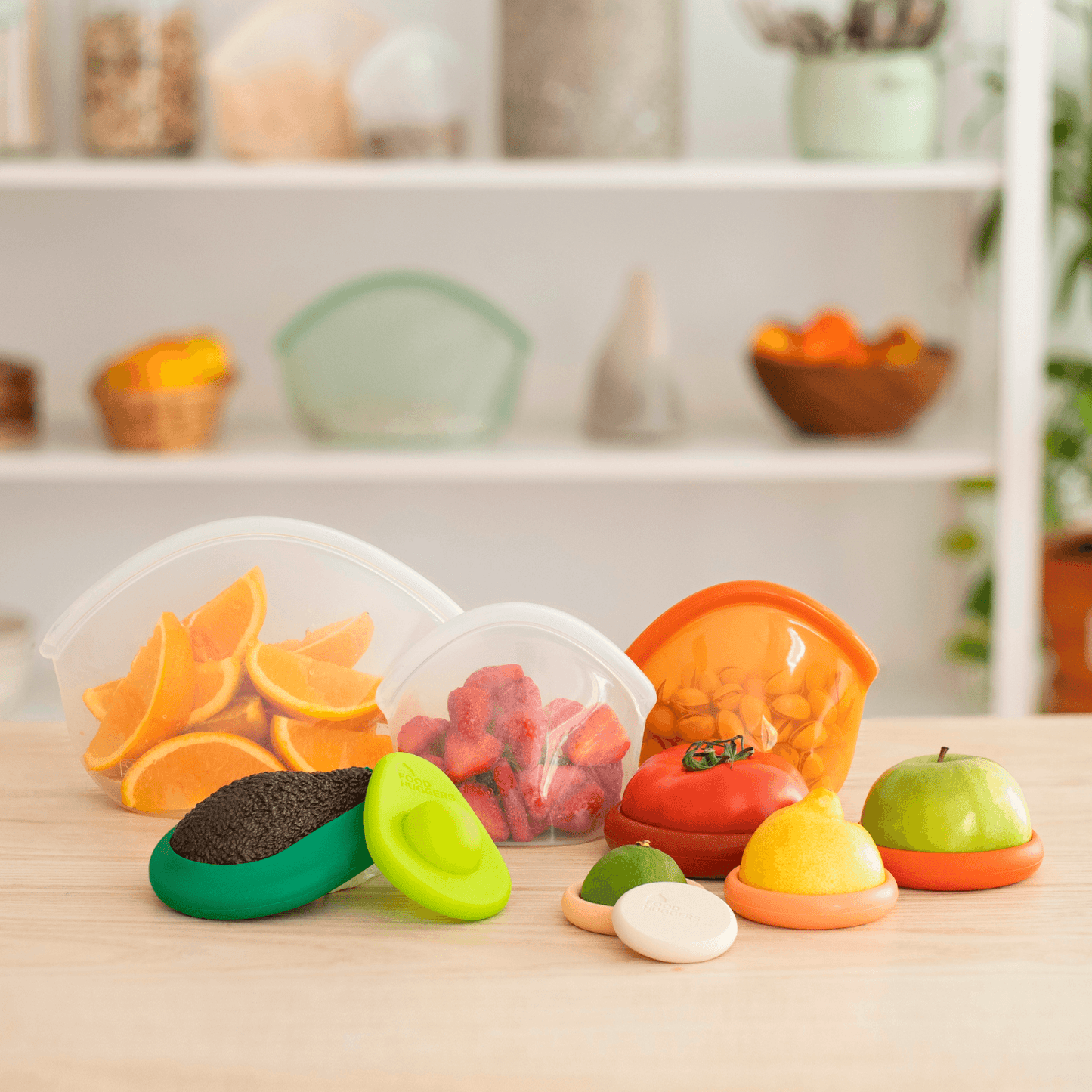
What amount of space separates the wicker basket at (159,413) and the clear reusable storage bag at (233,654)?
107 centimetres

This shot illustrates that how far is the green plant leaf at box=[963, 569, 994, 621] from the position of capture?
1970 millimetres

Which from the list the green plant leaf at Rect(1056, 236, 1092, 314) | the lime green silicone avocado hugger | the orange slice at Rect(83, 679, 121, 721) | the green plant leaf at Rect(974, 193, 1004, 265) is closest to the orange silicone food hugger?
the lime green silicone avocado hugger

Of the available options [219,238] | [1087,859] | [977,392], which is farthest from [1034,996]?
[219,238]

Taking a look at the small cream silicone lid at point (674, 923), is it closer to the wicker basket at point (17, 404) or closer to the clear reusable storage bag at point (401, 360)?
the clear reusable storage bag at point (401, 360)

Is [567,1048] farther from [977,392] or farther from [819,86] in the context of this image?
[977,392]

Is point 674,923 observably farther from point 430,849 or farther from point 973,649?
point 973,649

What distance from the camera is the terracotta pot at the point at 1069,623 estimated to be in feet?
6.16

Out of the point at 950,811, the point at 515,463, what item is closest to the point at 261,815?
the point at 950,811

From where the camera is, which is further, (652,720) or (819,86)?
(819,86)

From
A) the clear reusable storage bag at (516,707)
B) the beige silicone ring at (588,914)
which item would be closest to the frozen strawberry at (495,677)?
the clear reusable storage bag at (516,707)

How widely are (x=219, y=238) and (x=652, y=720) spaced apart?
5.18 feet

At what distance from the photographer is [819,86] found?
1.74 metres

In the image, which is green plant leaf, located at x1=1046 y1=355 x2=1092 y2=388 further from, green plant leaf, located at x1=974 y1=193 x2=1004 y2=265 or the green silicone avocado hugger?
the green silicone avocado hugger

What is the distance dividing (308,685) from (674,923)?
250mm
